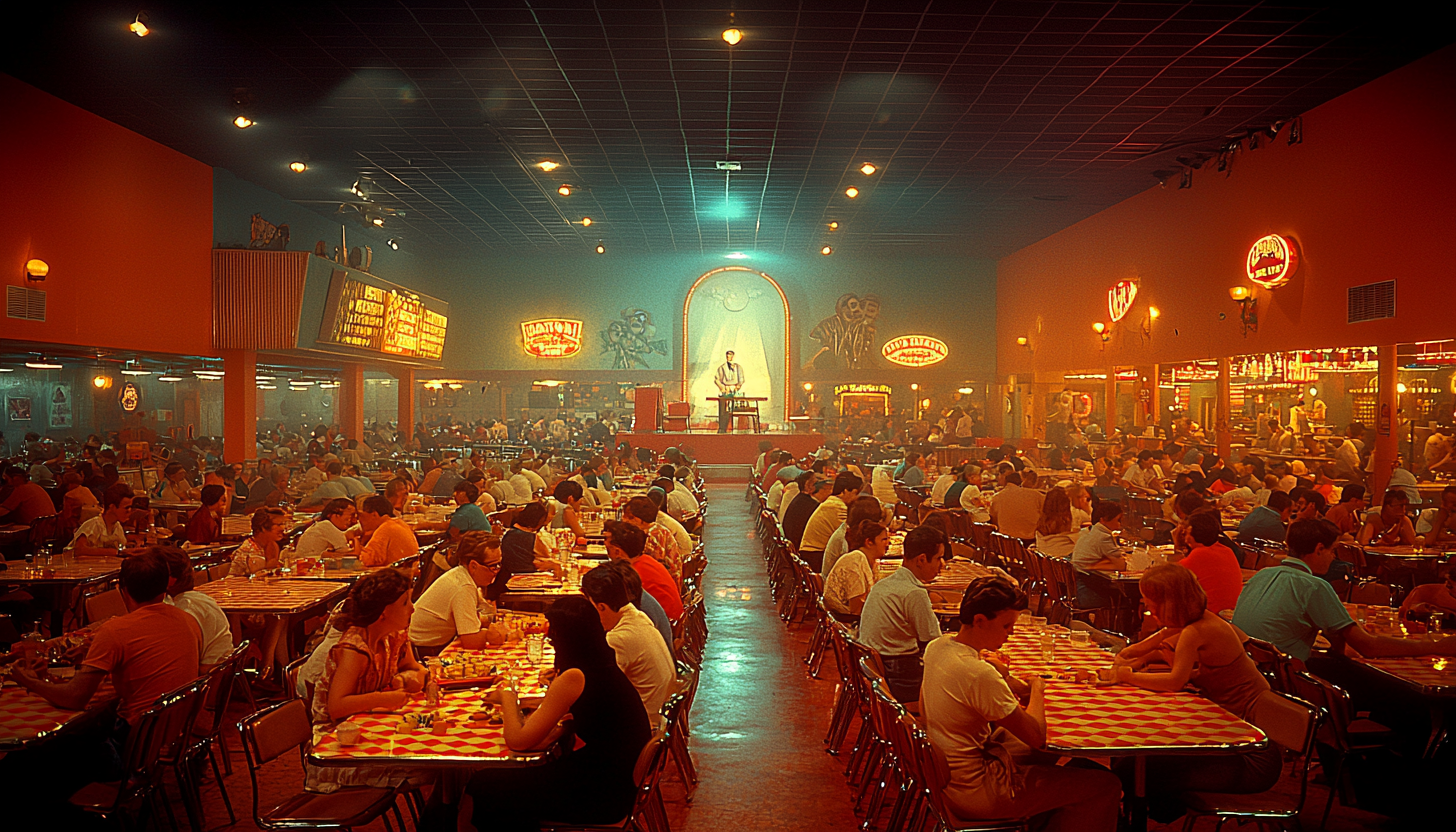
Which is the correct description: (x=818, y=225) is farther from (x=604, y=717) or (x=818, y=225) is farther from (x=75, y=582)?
(x=604, y=717)

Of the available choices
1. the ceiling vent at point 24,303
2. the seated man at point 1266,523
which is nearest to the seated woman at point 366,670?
the seated man at point 1266,523

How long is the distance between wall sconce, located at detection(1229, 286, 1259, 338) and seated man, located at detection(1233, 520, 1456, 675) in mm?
9511

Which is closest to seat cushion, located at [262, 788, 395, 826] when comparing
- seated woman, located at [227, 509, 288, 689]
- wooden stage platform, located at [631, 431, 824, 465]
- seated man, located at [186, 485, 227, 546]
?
seated woman, located at [227, 509, 288, 689]

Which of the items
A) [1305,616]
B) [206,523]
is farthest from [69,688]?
[1305,616]

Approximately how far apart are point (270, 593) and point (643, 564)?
2.32 metres

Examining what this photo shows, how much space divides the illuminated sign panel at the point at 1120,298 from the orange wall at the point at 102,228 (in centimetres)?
1447

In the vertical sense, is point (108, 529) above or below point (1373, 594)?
above

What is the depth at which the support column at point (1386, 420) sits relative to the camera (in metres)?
11.2

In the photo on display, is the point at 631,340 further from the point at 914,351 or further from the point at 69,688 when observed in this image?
the point at 69,688

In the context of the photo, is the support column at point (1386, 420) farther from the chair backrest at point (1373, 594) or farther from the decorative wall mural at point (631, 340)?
the decorative wall mural at point (631, 340)

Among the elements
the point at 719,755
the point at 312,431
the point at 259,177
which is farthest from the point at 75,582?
the point at 312,431

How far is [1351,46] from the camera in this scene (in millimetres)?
10008

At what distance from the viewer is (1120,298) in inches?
701

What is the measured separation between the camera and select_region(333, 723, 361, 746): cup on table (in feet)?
11.3
